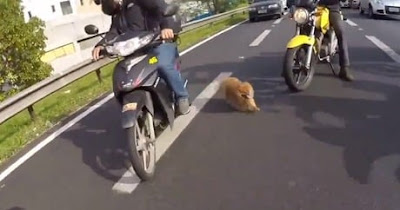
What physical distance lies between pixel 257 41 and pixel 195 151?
32.9 ft

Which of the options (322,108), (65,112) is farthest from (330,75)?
(65,112)

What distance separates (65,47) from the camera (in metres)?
16.3

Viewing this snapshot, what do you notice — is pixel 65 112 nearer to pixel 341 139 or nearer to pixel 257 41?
pixel 341 139

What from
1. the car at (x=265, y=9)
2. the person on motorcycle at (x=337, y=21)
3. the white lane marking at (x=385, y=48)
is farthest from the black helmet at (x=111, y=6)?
the car at (x=265, y=9)

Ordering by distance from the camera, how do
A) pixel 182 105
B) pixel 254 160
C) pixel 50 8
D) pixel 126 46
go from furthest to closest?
pixel 50 8 < pixel 182 105 < pixel 254 160 < pixel 126 46

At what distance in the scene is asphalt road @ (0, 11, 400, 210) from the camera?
3824 mm

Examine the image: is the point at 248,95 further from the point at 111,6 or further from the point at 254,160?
the point at 111,6

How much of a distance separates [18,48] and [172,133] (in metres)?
7.81

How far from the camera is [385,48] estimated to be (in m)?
10.7

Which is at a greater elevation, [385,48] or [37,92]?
[37,92]

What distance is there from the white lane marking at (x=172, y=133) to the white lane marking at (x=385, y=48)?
3.43m

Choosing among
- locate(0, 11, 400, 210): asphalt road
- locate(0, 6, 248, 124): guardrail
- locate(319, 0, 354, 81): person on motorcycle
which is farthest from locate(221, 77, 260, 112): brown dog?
locate(0, 6, 248, 124): guardrail

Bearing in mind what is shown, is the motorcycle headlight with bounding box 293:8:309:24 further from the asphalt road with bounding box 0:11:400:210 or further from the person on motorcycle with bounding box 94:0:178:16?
the person on motorcycle with bounding box 94:0:178:16

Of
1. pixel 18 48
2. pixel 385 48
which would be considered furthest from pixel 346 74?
pixel 18 48
